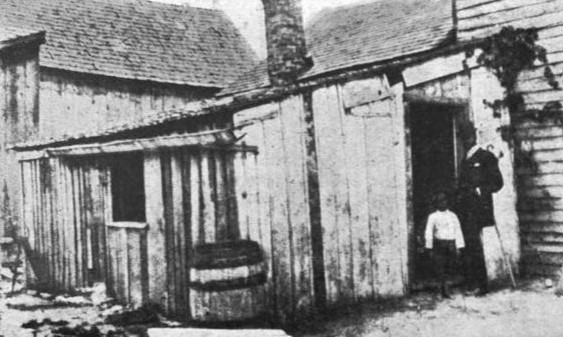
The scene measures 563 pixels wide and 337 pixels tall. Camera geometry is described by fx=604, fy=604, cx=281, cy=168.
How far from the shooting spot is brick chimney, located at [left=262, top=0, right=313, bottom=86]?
12914mm

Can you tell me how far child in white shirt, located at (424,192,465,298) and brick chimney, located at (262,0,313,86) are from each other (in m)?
5.98

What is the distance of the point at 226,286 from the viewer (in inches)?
262

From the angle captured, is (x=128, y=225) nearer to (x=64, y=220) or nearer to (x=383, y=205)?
(x=64, y=220)

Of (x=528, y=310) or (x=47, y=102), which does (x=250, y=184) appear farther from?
(x=47, y=102)

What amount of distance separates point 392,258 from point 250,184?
198 centimetres

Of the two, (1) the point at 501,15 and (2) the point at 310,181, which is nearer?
(2) the point at 310,181

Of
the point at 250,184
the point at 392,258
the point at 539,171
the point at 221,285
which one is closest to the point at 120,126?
the point at 250,184

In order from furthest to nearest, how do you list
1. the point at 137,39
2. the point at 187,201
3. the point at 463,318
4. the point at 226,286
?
the point at 137,39
the point at 187,201
the point at 463,318
the point at 226,286

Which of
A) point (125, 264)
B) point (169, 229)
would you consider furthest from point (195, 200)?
point (125, 264)

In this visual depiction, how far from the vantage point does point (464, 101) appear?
327 inches

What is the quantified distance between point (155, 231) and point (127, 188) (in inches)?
67.6

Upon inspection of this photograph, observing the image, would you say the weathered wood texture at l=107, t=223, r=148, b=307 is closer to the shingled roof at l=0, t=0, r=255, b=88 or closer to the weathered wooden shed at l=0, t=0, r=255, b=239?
the weathered wooden shed at l=0, t=0, r=255, b=239

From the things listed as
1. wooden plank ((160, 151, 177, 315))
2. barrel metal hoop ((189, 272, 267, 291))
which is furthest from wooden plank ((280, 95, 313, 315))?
wooden plank ((160, 151, 177, 315))

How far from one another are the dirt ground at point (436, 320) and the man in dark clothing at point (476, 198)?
512 millimetres
